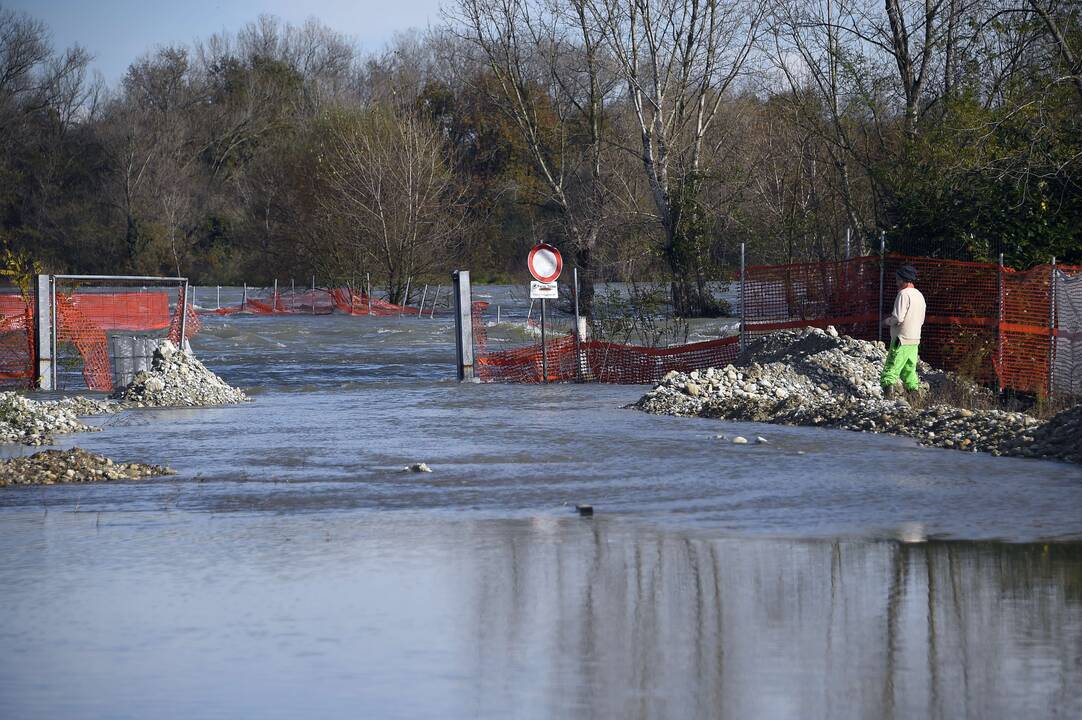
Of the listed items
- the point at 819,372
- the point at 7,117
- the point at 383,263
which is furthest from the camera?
the point at 7,117

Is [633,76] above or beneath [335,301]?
above

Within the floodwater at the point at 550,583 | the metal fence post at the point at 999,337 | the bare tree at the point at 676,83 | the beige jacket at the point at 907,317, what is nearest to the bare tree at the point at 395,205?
the bare tree at the point at 676,83

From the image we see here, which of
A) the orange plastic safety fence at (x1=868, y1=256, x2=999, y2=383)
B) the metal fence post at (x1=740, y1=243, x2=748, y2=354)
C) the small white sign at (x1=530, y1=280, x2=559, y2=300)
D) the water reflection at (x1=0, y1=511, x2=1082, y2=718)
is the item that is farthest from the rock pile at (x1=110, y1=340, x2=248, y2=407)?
the orange plastic safety fence at (x1=868, y1=256, x2=999, y2=383)

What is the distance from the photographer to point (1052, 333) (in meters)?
17.1

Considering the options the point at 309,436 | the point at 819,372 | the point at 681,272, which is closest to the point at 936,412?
the point at 819,372

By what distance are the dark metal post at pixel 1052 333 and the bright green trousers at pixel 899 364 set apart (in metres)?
1.87

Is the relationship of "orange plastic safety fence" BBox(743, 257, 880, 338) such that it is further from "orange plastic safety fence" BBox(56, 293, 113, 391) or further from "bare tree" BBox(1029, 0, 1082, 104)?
"orange plastic safety fence" BBox(56, 293, 113, 391)

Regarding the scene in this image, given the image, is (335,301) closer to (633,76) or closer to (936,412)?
(633,76)

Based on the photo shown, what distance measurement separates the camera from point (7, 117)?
293ft

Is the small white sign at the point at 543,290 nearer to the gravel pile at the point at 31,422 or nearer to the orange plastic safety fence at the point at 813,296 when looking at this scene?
the orange plastic safety fence at the point at 813,296

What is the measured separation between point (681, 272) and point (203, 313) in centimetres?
2572

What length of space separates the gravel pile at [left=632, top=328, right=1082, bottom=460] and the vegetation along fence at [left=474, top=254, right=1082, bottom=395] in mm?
836

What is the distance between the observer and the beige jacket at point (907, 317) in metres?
16.3

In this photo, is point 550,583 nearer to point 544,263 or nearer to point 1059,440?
point 1059,440
